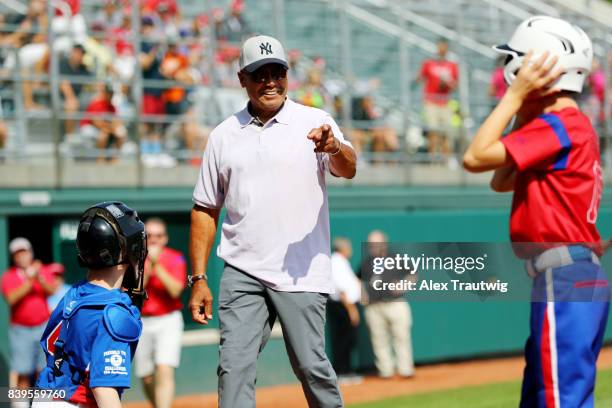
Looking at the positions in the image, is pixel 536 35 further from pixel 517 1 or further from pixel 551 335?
pixel 517 1

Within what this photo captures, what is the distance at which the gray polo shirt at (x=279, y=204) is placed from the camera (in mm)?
5238

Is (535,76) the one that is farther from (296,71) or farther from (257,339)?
(296,71)

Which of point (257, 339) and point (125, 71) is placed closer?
point (257, 339)

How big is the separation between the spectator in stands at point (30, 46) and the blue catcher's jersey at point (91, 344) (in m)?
8.14

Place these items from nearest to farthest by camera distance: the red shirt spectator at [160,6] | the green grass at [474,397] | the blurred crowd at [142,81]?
the green grass at [474,397], the blurred crowd at [142,81], the red shirt spectator at [160,6]

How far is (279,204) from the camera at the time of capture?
5238mm

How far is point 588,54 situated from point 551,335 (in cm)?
119

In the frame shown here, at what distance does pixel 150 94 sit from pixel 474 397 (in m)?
5.09

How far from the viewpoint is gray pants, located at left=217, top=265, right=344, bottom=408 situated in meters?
5.12

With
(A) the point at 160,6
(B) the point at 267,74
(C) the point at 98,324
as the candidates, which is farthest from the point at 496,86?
(C) the point at 98,324

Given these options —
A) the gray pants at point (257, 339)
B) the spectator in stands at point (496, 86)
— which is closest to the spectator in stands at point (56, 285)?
the gray pants at point (257, 339)

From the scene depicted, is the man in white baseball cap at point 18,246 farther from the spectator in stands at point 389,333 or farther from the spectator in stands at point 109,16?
the spectator in stands at point 389,333

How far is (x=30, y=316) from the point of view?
10844 mm

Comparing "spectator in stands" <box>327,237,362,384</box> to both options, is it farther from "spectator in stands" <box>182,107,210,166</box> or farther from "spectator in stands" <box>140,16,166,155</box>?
"spectator in stands" <box>140,16,166,155</box>
